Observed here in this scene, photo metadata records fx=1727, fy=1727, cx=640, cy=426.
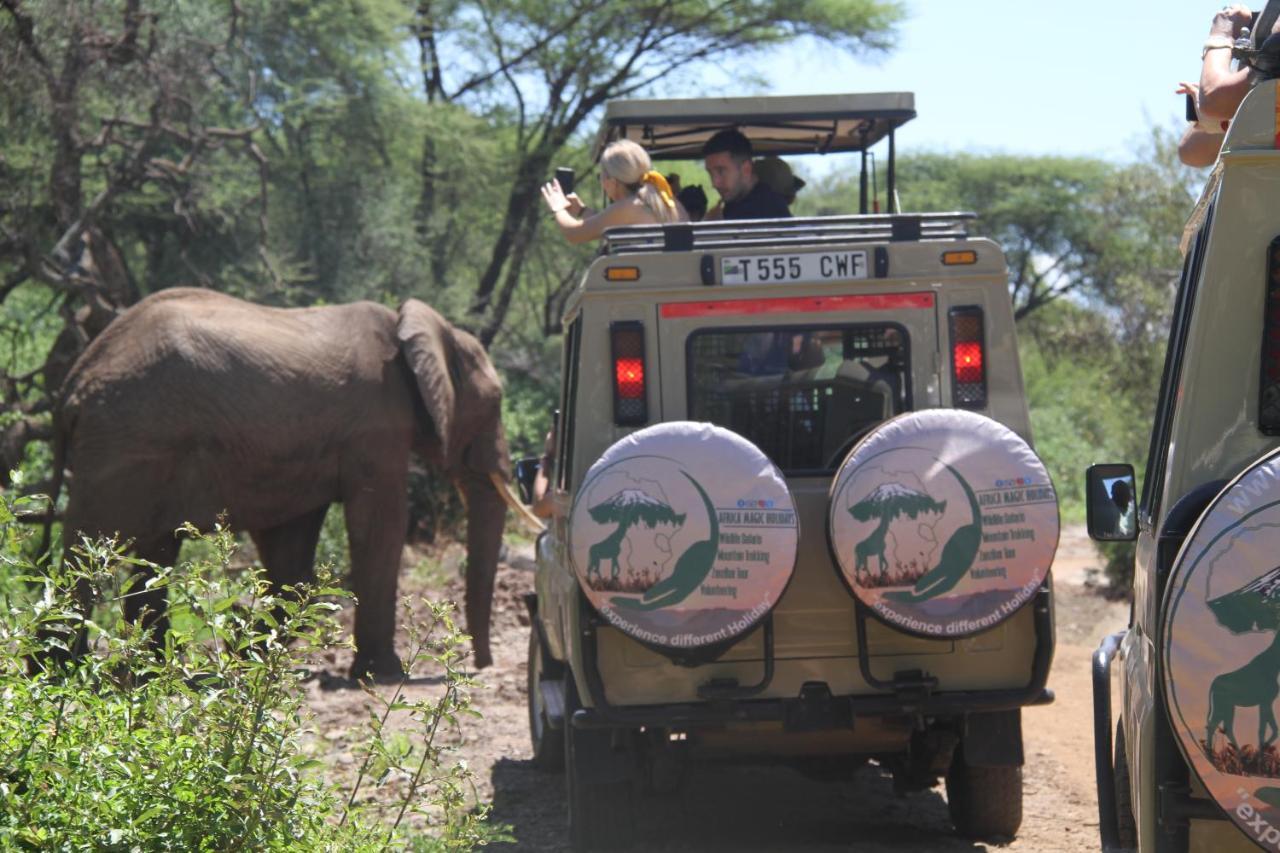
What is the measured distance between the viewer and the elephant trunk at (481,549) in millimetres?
11266

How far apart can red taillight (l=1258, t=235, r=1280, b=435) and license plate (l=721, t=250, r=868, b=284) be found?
8.86ft

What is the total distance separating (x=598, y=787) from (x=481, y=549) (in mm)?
5489

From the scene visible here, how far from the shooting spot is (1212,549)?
10.2ft

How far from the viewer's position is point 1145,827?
356 centimetres

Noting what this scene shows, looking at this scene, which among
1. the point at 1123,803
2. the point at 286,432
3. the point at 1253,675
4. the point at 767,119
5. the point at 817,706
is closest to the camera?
the point at 1253,675

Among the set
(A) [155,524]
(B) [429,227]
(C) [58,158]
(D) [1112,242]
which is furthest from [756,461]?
(D) [1112,242]

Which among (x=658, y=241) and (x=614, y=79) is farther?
(x=614, y=79)

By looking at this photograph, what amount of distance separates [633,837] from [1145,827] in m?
3.01

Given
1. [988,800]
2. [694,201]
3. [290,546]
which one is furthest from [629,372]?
[290,546]

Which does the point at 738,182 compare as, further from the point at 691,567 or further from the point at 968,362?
the point at 691,567

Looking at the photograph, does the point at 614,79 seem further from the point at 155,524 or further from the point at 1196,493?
the point at 1196,493

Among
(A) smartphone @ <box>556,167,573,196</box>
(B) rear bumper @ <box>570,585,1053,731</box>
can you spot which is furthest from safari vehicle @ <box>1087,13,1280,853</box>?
(A) smartphone @ <box>556,167,573,196</box>

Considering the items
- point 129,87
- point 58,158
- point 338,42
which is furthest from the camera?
point 338,42

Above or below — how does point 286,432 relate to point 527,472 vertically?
above
